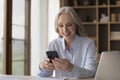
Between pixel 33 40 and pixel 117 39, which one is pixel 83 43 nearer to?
pixel 33 40

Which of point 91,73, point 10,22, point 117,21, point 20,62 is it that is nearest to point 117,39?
point 117,21

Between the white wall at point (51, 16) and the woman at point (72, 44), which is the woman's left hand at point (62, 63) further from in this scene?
the white wall at point (51, 16)

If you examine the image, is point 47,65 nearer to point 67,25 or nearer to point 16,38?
point 67,25

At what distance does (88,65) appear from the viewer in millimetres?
1706

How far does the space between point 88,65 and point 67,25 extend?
0.36 metres

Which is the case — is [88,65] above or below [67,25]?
below

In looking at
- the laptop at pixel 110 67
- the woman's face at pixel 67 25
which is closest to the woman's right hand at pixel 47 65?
the woman's face at pixel 67 25

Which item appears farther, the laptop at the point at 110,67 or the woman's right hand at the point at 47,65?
the woman's right hand at the point at 47,65

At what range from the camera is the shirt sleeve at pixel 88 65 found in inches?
61.3

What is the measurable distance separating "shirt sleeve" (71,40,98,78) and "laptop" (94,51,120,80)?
0.47 m

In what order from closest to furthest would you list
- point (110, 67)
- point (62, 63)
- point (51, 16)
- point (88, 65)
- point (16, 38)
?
point (110, 67) < point (62, 63) < point (88, 65) < point (16, 38) < point (51, 16)

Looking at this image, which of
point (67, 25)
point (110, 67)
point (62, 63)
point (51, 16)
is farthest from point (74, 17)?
point (51, 16)

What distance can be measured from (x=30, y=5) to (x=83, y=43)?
2565 mm

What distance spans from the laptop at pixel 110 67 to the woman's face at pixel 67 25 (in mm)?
825
